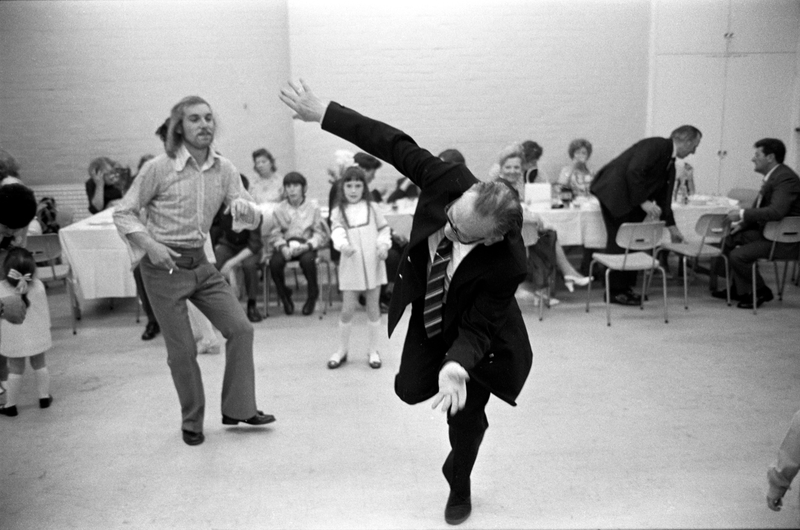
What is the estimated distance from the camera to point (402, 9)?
25.4 ft

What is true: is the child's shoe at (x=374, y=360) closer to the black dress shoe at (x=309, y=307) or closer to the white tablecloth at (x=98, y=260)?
the black dress shoe at (x=309, y=307)

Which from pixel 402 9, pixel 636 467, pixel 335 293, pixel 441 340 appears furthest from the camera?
pixel 402 9

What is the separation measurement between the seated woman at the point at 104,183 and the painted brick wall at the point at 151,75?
38 centimetres

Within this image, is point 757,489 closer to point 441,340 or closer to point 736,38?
point 441,340

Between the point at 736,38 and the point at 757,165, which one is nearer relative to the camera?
the point at 736,38

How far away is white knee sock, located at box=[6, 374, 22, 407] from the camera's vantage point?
14.0 feet

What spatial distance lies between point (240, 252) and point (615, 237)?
299 cm

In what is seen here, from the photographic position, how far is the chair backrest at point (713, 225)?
6.15m

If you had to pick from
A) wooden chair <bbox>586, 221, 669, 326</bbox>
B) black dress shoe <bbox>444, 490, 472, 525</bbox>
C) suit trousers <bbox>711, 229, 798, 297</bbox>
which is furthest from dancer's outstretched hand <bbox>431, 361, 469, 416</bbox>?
suit trousers <bbox>711, 229, 798, 297</bbox>

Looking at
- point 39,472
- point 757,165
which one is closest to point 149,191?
point 39,472

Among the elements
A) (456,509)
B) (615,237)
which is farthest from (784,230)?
(456,509)

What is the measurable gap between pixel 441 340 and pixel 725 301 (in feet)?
14.4

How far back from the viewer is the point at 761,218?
601 centimetres

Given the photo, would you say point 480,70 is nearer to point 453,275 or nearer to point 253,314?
point 253,314
